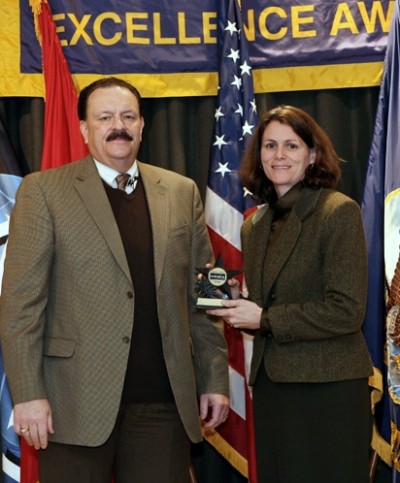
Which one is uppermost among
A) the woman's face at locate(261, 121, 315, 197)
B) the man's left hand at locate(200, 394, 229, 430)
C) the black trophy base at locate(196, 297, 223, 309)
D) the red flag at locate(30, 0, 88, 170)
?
the red flag at locate(30, 0, 88, 170)

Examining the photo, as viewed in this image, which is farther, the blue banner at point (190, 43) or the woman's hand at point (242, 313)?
the blue banner at point (190, 43)

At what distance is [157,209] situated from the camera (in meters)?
2.72

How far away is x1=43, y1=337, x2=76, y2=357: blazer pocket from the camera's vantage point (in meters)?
2.50

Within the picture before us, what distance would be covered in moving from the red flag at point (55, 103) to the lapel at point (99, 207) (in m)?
1.21

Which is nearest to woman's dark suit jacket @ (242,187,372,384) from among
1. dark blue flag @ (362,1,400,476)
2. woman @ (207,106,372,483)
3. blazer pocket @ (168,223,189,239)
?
woman @ (207,106,372,483)

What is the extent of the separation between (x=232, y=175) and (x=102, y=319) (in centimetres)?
165

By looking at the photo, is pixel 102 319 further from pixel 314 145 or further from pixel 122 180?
pixel 314 145

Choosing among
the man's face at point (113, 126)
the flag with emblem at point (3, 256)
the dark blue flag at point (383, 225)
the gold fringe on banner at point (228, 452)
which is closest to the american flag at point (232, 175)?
the gold fringe on banner at point (228, 452)

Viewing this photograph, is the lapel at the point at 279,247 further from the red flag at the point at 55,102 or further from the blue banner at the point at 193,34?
the blue banner at the point at 193,34

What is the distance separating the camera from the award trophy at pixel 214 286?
2604 mm

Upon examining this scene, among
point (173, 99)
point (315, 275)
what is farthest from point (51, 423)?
point (173, 99)

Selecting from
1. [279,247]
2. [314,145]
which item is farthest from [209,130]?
[279,247]

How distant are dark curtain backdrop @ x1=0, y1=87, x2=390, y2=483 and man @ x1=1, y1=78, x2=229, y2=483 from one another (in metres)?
1.46

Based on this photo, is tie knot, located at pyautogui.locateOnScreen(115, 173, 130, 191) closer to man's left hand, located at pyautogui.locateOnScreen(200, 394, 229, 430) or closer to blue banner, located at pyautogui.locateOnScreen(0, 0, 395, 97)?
man's left hand, located at pyautogui.locateOnScreen(200, 394, 229, 430)
